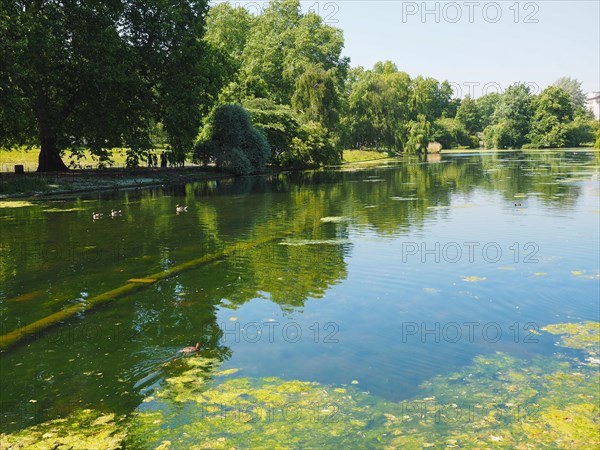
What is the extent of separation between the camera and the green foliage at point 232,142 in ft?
159

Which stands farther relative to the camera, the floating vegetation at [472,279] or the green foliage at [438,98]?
the green foliage at [438,98]

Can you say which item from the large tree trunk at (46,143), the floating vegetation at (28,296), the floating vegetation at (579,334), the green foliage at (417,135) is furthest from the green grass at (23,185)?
the green foliage at (417,135)

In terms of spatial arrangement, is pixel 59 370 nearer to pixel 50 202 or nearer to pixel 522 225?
pixel 522 225

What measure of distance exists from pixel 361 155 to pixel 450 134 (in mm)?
57575

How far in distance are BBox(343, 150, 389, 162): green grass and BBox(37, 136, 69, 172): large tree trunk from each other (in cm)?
4841

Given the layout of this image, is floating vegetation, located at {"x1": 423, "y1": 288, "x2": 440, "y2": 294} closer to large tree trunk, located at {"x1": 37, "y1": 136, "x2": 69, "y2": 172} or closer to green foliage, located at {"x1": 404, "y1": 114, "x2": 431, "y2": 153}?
large tree trunk, located at {"x1": 37, "y1": 136, "x2": 69, "y2": 172}

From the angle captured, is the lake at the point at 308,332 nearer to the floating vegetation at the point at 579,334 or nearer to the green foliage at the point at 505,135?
the floating vegetation at the point at 579,334

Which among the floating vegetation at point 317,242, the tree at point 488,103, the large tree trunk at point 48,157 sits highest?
the tree at point 488,103

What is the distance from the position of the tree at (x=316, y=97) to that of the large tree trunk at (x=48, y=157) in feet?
103

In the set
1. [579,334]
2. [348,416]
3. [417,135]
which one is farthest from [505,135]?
[348,416]

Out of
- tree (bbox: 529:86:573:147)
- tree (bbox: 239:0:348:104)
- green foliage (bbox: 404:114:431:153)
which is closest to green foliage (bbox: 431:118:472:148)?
tree (bbox: 529:86:573:147)

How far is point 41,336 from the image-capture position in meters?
8.53

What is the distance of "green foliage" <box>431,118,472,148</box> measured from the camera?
443 feet

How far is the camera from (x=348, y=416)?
5895 millimetres
